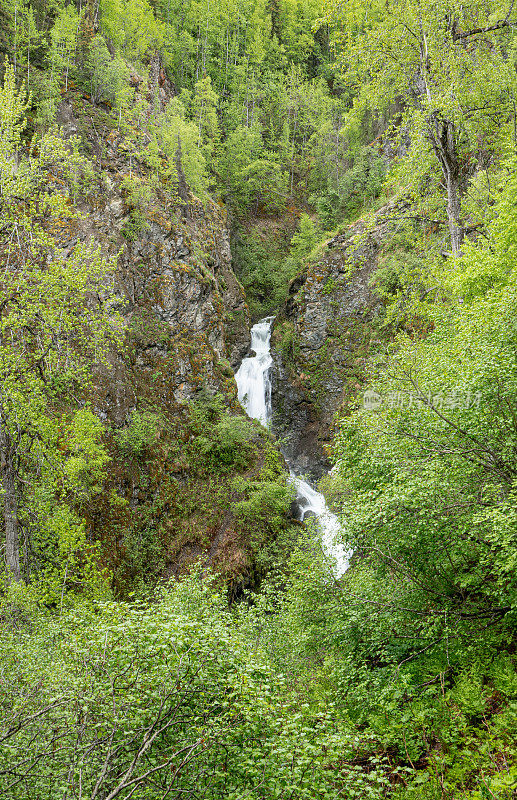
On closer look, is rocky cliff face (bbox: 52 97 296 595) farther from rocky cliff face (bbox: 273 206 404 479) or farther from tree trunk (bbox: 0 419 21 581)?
tree trunk (bbox: 0 419 21 581)

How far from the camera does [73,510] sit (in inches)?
551

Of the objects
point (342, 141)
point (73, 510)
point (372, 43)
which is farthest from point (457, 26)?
point (342, 141)

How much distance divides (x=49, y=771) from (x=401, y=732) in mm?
3600

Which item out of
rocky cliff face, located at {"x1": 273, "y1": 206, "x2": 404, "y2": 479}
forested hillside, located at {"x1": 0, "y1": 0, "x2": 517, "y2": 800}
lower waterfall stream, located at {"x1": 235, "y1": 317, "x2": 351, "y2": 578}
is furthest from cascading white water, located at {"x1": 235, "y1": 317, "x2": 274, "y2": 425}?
forested hillside, located at {"x1": 0, "y1": 0, "x2": 517, "y2": 800}

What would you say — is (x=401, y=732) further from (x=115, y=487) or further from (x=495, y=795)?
(x=115, y=487)

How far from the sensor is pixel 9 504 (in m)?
8.72

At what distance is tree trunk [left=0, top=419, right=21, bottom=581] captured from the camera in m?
8.53

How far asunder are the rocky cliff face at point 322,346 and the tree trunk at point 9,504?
17141 mm

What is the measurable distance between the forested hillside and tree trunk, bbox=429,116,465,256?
0.08 meters

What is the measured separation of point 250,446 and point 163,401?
14.1ft

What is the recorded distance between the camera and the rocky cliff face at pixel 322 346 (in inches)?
974

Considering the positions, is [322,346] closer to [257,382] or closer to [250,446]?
[257,382]

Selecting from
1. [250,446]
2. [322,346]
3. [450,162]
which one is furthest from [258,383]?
[450,162]

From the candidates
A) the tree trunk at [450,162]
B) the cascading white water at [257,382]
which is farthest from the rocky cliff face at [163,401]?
the tree trunk at [450,162]
